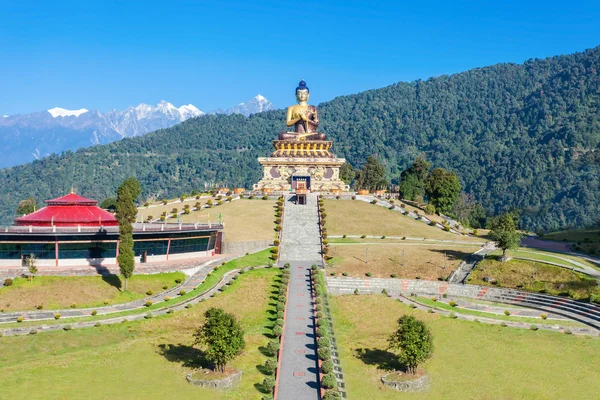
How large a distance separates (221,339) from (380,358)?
454 inches

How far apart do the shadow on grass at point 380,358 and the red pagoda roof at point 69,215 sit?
1357 inches

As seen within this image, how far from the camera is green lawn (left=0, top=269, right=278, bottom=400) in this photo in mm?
35062

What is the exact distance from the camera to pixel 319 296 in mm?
53938

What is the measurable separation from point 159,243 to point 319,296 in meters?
20.2

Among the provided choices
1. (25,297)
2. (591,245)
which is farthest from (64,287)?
(591,245)

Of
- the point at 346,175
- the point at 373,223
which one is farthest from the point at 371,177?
the point at 373,223

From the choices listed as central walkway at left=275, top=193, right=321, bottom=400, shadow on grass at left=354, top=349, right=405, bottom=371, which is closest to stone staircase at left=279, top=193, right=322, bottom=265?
central walkway at left=275, top=193, right=321, bottom=400

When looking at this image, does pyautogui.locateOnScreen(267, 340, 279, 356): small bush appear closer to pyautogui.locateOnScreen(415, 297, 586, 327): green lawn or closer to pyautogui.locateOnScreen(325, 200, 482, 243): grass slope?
pyautogui.locateOnScreen(415, 297, 586, 327): green lawn

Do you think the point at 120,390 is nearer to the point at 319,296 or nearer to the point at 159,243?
the point at 319,296

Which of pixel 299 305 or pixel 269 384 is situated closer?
pixel 269 384

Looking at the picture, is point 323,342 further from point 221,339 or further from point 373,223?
point 373,223

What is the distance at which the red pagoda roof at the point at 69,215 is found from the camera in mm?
63819

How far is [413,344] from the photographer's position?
3797cm

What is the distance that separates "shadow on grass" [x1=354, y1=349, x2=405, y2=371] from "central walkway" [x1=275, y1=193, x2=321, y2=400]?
11.4 feet
